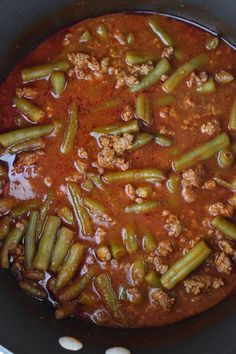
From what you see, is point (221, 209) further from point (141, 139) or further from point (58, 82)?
point (58, 82)

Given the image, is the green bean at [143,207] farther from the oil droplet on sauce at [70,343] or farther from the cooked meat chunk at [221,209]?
the oil droplet on sauce at [70,343]

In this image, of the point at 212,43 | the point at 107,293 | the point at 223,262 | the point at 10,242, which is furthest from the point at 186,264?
the point at 212,43

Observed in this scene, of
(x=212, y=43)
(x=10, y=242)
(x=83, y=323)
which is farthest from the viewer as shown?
(x=212, y=43)

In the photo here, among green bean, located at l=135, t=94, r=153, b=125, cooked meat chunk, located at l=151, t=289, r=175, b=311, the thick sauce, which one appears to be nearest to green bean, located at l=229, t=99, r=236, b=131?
the thick sauce

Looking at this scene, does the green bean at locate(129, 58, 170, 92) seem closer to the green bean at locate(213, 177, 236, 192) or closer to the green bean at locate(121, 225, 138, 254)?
the green bean at locate(213, 177, 236, 192)

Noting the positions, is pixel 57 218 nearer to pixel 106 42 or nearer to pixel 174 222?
pixel 174 222

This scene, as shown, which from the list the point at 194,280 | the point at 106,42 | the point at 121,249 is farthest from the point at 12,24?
the point at 194,280
